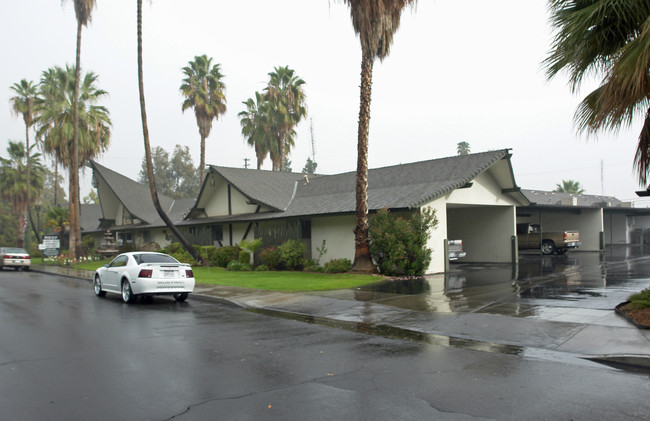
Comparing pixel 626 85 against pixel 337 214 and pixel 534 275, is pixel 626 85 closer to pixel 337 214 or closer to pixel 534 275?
pixel 534 275

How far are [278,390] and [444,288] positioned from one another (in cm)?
1081

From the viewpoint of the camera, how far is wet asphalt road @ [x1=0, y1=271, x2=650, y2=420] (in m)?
5.45

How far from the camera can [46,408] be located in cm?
552

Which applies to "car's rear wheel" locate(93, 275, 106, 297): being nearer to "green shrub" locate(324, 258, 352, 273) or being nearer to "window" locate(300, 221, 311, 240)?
"green shrub" locate(324, 258, 352, 273)

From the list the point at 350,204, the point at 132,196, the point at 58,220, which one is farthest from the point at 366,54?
the point at 58,220

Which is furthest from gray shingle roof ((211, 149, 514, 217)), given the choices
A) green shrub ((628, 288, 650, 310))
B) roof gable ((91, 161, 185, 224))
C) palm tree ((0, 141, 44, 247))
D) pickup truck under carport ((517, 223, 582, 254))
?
palm tree ((0, 141, 44, 247))

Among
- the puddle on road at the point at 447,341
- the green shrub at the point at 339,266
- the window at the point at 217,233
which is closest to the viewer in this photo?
the puddle on road at the point at 447,341

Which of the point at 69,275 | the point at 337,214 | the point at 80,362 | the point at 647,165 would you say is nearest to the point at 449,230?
the point at 337,214

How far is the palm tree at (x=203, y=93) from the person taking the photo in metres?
44.0

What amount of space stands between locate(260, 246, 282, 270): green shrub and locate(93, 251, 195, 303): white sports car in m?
8.84

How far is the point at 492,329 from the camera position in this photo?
9828mm

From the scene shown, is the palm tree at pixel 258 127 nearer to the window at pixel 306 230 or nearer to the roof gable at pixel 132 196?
the roof gable at pixel 132 196

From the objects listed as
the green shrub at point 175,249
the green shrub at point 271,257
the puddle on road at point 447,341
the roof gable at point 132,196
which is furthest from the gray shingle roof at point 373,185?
the roof gable at point 132,196

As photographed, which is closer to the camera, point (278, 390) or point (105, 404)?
point (105, 404)
